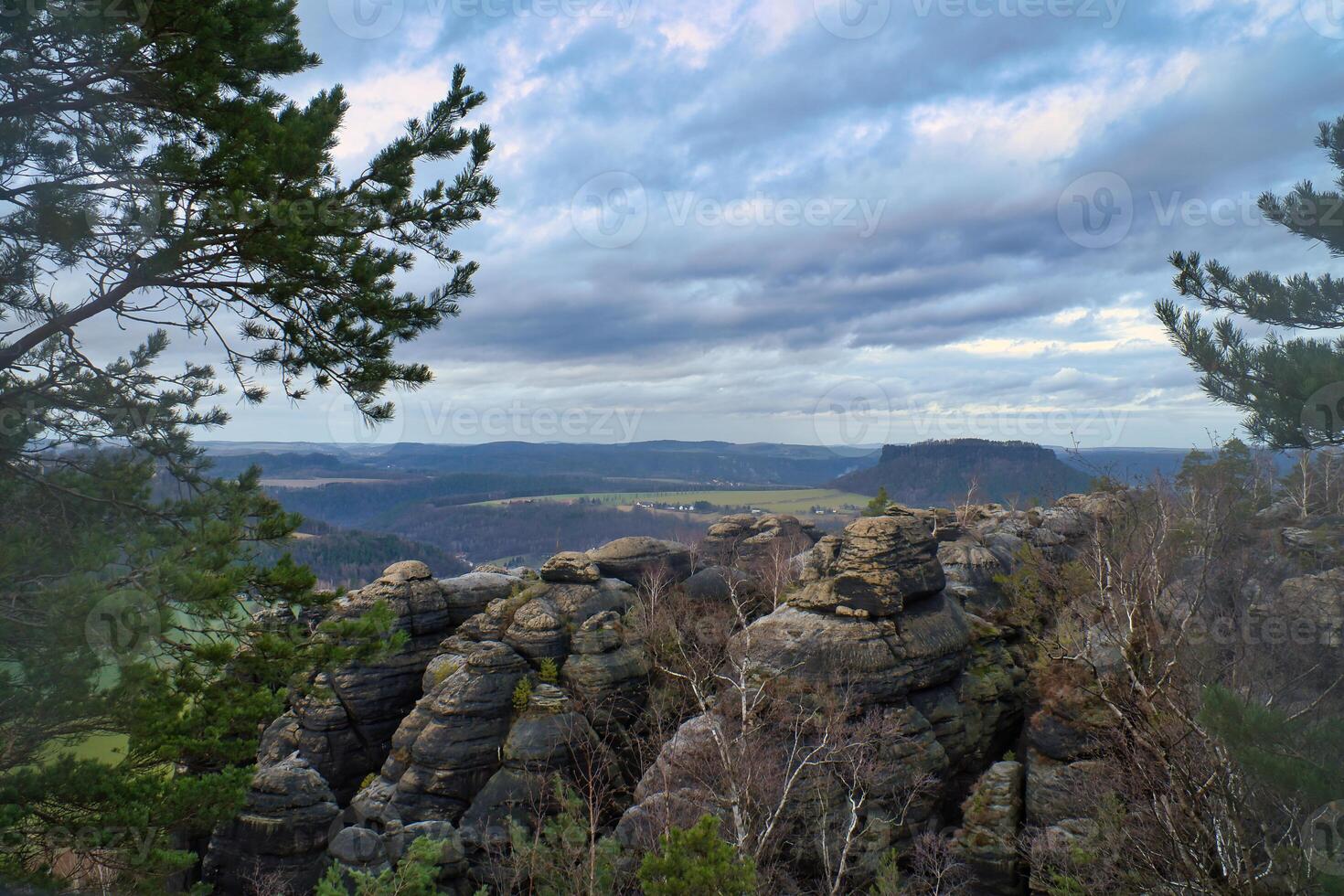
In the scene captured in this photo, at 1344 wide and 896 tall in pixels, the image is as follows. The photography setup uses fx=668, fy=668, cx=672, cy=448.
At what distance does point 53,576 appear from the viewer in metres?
8.93

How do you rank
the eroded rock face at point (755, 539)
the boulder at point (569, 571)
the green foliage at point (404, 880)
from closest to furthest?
the green foliage at point (404, 880) → the boulder at point (569, 571) → the eroded rock face at point (755, 539)

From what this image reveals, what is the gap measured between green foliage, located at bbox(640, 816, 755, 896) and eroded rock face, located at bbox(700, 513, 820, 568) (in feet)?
101

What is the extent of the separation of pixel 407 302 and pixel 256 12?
13.3ft

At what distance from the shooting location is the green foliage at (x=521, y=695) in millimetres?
28141

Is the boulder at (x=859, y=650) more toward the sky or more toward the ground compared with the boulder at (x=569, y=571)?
more toward the ground

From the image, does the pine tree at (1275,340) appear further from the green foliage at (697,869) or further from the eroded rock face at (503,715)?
the eroded rock face at (503,715)

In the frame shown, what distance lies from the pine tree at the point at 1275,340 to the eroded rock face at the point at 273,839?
A: 29.5 meters

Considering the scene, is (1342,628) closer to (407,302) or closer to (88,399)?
(407,302)

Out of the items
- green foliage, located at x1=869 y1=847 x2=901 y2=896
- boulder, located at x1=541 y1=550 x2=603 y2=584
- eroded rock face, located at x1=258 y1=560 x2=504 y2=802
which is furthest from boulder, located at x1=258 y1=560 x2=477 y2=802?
green foliage, located at x1=869 y1=847 x2=901 y2=896

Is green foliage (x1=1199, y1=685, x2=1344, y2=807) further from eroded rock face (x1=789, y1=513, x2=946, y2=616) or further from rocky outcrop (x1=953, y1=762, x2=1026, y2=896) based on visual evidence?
eroded rock face (x1=789, y1=513, x2=946, y2=616)
